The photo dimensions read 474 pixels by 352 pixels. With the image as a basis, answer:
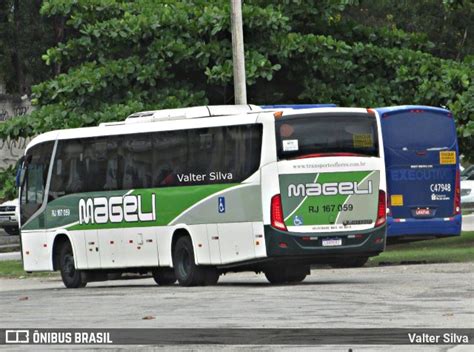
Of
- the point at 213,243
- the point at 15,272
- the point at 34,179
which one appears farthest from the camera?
the point at 15,272

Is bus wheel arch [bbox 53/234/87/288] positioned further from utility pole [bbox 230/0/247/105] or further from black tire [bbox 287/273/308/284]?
utility pole [bbox 230/0/247/105]

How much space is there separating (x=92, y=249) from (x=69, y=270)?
924 millimetres

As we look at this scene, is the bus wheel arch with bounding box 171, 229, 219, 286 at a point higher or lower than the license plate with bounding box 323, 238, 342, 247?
lower

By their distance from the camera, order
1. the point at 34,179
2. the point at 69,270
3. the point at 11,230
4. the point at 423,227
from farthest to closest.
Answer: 1. the point at 11,230
2. the point at 423,227
3. the point at 34,179
4. the point at 69,270

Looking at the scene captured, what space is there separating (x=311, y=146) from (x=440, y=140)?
9.17m

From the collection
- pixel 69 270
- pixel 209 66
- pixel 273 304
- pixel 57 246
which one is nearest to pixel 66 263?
pixel 69 270

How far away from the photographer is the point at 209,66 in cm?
3894

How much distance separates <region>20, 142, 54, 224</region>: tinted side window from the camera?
1220 inches

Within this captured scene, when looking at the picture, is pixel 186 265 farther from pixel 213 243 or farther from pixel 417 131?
pixel 417 131

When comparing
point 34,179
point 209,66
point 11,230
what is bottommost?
point 11,230

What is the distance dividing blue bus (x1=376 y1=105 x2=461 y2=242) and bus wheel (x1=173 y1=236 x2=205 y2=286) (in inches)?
292

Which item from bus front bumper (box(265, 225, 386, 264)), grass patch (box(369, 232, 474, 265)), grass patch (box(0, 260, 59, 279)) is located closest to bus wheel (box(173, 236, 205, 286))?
bus front bumper (box(265, 225, 386, 264))

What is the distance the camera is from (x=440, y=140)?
3438 centimetres

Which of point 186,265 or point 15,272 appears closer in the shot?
point 186,265
